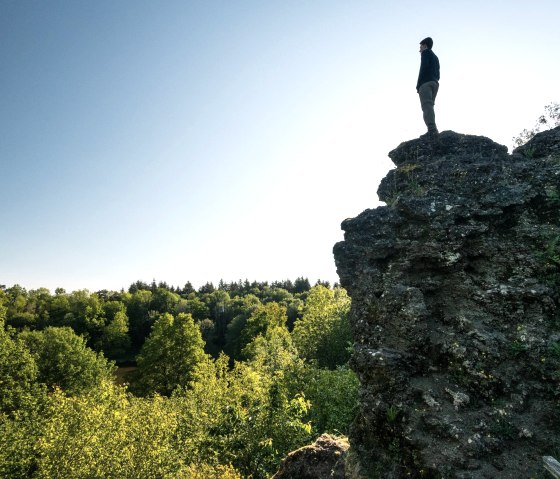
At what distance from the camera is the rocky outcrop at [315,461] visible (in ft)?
30.3

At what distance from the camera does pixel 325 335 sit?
1607 inches

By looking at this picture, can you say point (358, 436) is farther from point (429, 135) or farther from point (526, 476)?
point (429, 135)

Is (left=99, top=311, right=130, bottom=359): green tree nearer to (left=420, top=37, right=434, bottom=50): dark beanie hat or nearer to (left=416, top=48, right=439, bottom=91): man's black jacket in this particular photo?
(left=416, top=48, right=439, bottom=91): man's black jacket

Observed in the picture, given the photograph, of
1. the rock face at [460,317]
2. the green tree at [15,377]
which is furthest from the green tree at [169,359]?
the rock face at [460,317]

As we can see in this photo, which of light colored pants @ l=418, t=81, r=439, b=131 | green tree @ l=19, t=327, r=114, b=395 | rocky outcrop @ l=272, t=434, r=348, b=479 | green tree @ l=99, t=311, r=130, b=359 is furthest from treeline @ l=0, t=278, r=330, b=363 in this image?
light colored pants @ l=418, t=81, r=439, b=131

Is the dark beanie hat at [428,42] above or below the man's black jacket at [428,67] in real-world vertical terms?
above

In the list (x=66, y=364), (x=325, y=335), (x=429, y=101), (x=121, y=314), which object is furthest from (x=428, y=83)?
(x=121, y=314)

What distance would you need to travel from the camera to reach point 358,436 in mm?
6824

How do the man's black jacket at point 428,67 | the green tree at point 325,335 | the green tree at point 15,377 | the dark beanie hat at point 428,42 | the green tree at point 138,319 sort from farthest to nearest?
1. the green tree at point 138,319
2. the green tree at point 325,335
3. the green tree at point 15,377
4. the dark beanie hat at point 428,42
5. the man's black jacket at point 428,67

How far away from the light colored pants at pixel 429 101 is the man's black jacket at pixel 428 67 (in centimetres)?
20

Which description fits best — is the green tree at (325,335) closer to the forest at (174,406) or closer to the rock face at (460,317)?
the forest at (174,406)

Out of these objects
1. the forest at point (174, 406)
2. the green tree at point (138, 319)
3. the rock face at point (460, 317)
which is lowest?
the forest at point (174, 406)

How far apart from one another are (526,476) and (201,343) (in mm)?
47868

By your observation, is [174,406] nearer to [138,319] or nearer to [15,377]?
[15,377]
